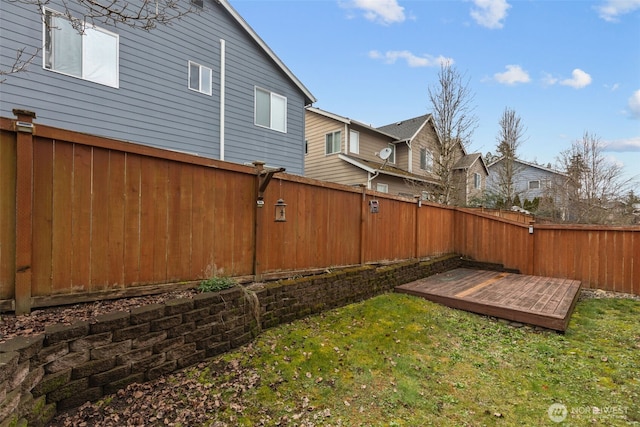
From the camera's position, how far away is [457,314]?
5.05 m

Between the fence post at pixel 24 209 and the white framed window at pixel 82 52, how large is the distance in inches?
187

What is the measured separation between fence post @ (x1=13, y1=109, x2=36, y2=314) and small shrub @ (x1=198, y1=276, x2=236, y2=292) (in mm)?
1325

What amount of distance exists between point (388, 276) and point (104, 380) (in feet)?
15.5

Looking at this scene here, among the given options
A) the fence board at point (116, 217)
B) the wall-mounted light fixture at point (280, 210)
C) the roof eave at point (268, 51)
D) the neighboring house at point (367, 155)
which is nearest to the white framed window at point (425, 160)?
the neighboring house at point (367, 155)

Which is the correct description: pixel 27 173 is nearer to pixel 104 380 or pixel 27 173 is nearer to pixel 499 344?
pixel 104 380

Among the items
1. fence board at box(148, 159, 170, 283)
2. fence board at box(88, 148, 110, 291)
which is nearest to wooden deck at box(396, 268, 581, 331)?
fence board at box(148, 159, 170, 283)

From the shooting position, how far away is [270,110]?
952 centimetres

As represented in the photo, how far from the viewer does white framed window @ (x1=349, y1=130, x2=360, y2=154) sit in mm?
14328

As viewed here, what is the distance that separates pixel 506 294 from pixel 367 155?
10.4 meters

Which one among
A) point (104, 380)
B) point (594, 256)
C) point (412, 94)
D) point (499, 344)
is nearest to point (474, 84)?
point (412, 94)

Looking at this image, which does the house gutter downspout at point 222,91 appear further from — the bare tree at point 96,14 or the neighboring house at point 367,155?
the neighboring house at point 367,155

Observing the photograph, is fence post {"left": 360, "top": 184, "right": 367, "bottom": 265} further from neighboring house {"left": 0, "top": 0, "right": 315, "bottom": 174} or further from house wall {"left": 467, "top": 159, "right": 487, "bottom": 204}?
house wall {"left": 467, "top": 159, "right": 487, "bottom": 204}

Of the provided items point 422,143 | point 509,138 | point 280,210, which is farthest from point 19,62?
point 509,138

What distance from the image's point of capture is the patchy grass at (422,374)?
252cm
